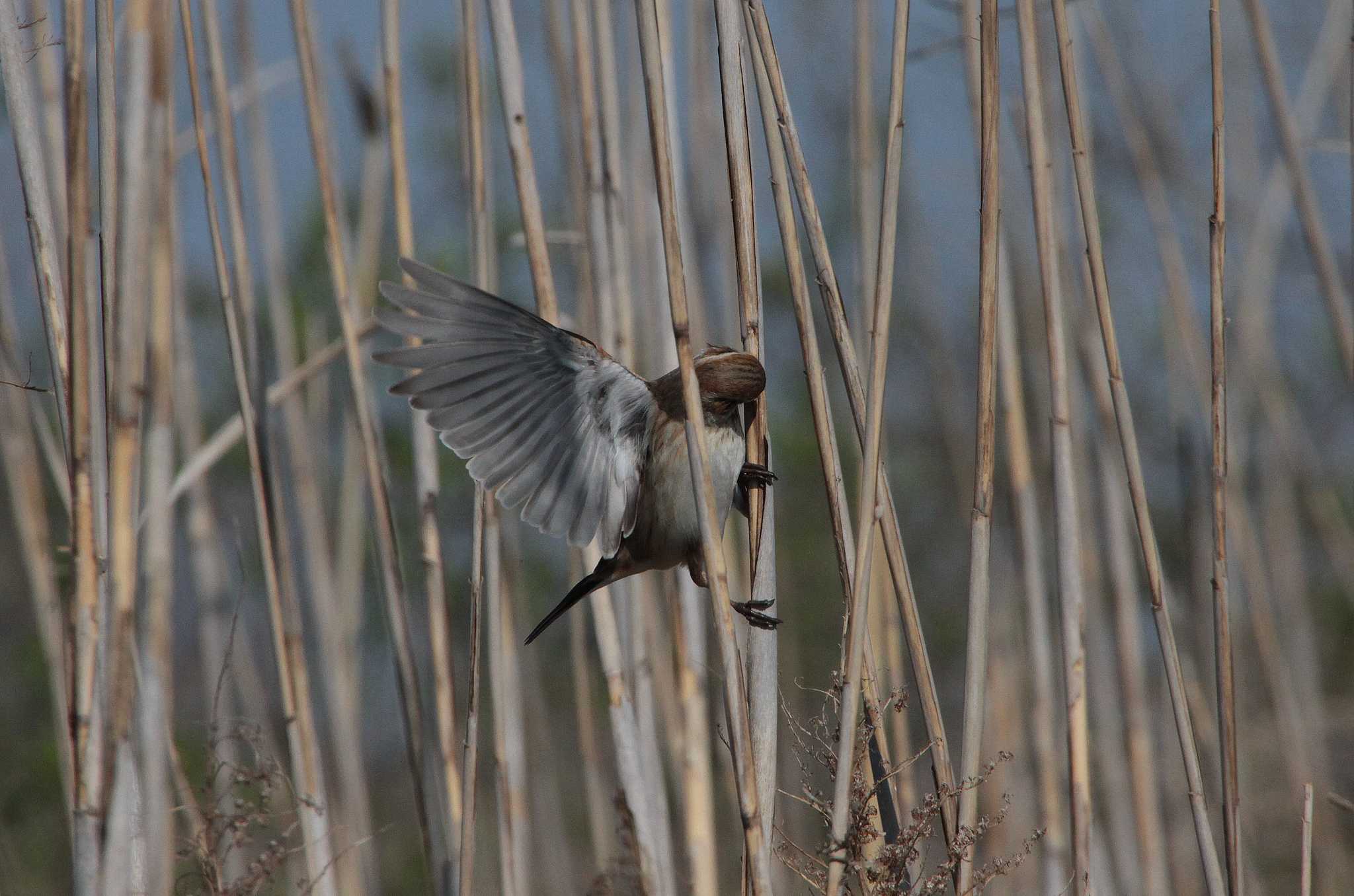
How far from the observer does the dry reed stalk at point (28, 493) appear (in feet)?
6.39

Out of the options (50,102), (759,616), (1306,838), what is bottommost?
(1306,838)

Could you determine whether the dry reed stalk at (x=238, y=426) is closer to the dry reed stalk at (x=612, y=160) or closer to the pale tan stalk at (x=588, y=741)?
the dry reed stalk at (x=612, y=160)

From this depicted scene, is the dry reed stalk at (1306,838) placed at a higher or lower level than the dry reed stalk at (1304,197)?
lower

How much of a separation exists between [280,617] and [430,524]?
264mm

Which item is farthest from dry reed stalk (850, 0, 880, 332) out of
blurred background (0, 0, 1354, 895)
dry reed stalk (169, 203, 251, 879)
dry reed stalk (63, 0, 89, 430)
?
dry reed stalk (169, 203, 251, 879)

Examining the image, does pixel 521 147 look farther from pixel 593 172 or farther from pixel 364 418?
pixel 364 418

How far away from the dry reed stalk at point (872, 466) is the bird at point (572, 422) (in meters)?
0.20

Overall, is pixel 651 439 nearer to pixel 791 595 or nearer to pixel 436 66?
pixel 791 595

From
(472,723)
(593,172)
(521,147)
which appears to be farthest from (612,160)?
(472,723)

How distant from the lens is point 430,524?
1.81 meters

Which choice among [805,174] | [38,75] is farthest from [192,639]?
[805,174]

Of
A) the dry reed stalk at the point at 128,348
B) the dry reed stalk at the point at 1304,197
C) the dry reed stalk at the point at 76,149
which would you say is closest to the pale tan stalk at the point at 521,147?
the dry reed stalk at the point at 76,149

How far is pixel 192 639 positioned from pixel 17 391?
2.91 metres

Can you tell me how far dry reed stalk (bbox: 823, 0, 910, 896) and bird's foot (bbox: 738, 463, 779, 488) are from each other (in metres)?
0.15
